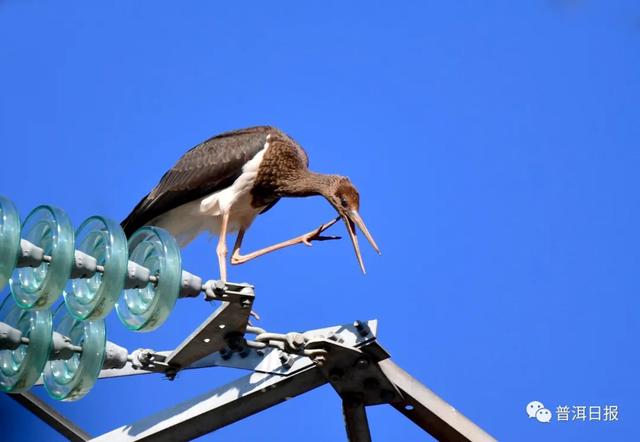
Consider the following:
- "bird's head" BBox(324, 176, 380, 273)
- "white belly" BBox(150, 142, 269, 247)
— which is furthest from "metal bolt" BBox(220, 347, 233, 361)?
"white belly" BBox(150, 142, 269, 247)

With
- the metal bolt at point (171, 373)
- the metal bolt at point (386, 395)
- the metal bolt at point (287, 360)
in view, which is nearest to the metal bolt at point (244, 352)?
the metal bolt at point (287, 360)

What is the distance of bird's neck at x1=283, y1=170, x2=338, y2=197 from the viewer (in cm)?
1041

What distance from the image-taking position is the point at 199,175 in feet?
33.9

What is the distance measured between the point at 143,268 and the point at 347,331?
1100 millimetres

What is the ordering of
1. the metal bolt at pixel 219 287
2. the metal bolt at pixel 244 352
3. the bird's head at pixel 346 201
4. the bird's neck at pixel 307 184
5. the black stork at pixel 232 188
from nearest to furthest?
the metal bolt at pixel 219 287
the metal bolt at pixel 244 352
the bird's head at pixel 346 201
the black stork at pixel 232 188
the bird's neck at pixel 307 184

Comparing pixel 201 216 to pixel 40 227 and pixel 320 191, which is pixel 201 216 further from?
pixel 40 227

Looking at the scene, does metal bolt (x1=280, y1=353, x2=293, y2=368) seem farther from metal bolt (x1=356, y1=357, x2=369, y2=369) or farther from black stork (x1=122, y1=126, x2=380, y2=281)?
black stork (x1=122, y1=126, x2=380, y2=281)

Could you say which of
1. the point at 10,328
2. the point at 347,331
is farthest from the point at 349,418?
the point at 10,328

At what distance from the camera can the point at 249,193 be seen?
10.5 meters

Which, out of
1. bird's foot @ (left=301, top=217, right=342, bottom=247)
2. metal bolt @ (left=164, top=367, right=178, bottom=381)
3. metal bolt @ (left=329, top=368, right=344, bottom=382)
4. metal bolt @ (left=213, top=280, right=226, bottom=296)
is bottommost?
metal bolt @ (left=164, top=367, right=178, bottom=381)

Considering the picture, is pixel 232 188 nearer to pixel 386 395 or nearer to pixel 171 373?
pixel 171 373

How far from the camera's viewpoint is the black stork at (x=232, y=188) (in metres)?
10.2

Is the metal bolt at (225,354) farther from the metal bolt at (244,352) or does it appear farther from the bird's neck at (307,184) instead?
the bird's neck at (307,184)

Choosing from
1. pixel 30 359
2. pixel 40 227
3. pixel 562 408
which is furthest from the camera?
pixel 562 408
